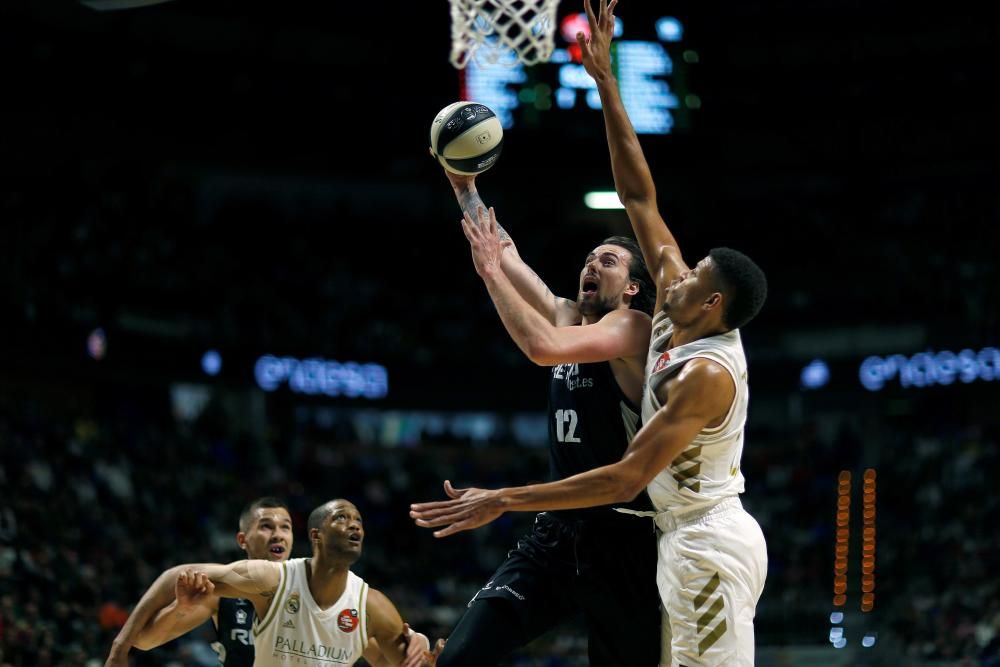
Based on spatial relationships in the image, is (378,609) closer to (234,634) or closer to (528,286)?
(234,634)

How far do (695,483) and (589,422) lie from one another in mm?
731

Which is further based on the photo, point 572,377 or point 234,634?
point 234,634

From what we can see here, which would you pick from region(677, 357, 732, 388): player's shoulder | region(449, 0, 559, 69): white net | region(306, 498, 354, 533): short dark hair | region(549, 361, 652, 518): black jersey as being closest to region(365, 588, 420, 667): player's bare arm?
region(306, 498, 354, 533): short dark hair

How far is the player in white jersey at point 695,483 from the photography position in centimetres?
425

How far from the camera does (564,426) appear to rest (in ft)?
17.1

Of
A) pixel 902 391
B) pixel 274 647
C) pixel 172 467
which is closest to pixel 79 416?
pixel 172 467

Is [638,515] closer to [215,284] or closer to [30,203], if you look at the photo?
[30,203]

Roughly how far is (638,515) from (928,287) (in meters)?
17.8

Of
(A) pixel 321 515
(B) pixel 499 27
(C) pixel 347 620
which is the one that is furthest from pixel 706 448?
(B) pixel 499 27

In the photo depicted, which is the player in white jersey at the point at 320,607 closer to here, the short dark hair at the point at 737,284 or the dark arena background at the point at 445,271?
the short dark hair at the point at 737,284

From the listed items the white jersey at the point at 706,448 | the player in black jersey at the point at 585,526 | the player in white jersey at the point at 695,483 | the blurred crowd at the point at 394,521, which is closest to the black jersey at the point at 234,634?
the player in black jersey at the point at 585,526

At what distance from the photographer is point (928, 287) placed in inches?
840

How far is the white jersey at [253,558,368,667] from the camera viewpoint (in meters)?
6.09

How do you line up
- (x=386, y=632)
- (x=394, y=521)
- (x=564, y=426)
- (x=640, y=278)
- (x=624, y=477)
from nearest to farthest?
(x=624, y=477)
(x=564, y=426)
(x=640, y=278)
(x=386, y=632)
(x=394, y=521)
